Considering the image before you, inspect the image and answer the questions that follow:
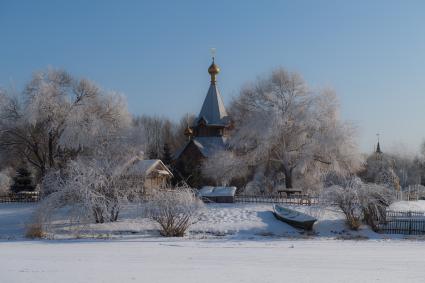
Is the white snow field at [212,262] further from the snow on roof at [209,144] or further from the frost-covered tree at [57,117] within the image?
the snow on roof at [209,144]

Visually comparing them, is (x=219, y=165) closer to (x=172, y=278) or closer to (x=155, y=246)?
(x=155, y=246)

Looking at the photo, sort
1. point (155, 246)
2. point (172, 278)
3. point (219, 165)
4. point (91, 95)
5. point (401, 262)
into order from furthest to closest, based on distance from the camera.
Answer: point (91, 95)
point (219, 165)
point (155, 246)
point (401, 262)
point (172, 278)

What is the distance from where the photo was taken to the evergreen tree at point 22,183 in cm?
3997

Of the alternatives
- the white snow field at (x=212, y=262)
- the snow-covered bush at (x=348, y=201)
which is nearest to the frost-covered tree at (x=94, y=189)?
the white snow field at (x=212, y=262)

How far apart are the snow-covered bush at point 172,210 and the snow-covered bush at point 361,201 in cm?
778

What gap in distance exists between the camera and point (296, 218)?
25.7m

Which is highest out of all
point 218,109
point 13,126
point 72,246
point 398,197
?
point 218,109

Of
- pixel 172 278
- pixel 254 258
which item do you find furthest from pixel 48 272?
pixel 254 258

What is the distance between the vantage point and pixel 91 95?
136 feet

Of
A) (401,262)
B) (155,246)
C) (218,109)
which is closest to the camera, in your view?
(401,262)

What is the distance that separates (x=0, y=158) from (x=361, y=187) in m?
31.5

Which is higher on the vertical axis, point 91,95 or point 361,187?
point 91,95

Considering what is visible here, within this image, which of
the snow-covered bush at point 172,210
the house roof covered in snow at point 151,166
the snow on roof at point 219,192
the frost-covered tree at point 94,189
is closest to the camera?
the snow-covered bush at point 172,210

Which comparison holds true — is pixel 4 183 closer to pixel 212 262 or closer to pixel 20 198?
pixel 20 198
